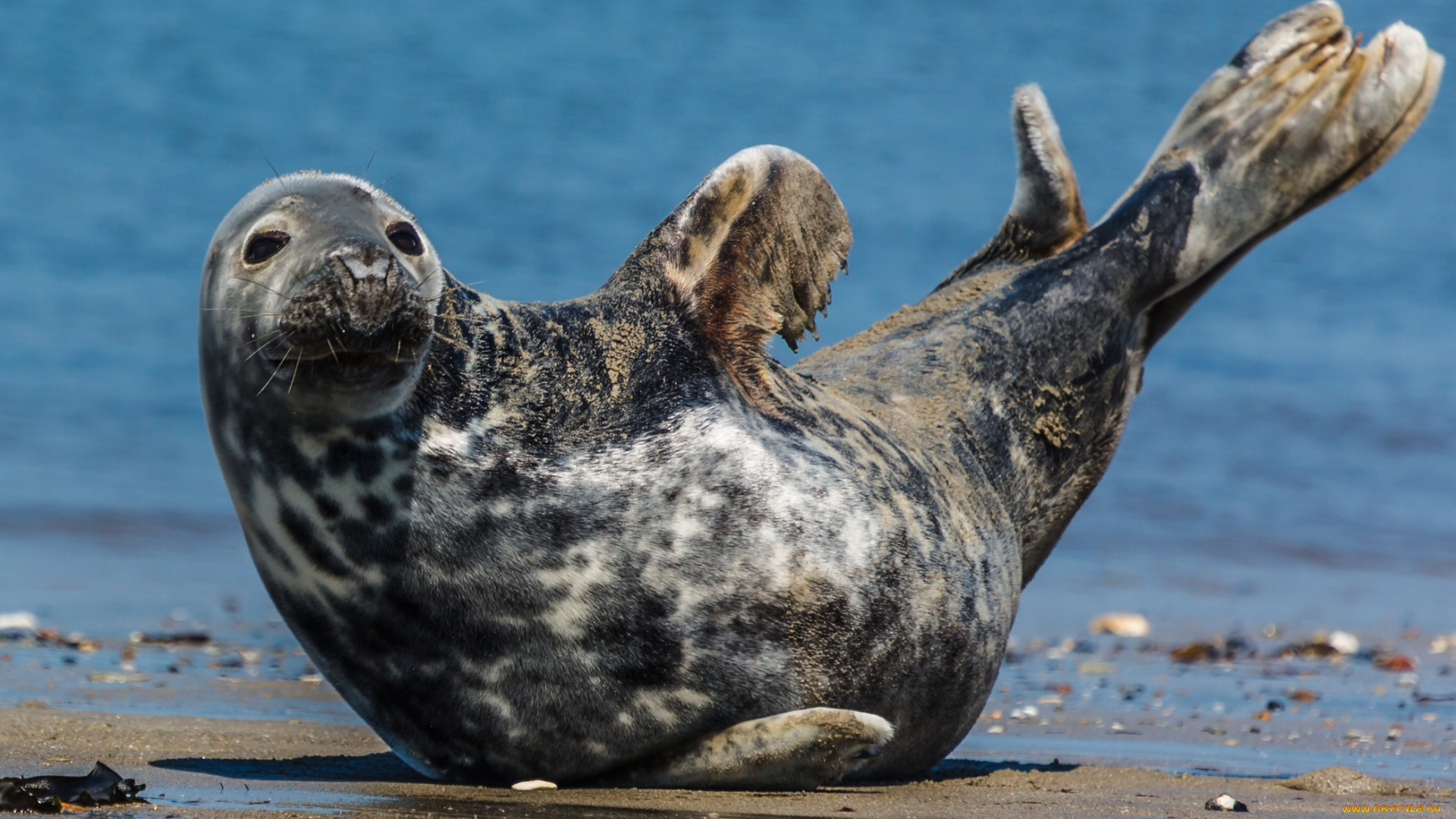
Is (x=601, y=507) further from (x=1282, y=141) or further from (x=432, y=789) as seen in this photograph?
(x=1282, y=141)

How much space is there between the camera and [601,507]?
348cm

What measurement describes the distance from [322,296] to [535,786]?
4.12ft

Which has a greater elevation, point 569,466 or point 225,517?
point 225,517

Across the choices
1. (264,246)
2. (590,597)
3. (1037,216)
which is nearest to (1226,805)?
(590,597)

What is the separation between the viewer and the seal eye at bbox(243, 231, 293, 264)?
331 centimetres

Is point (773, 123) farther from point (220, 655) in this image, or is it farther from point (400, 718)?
point (400, 718)

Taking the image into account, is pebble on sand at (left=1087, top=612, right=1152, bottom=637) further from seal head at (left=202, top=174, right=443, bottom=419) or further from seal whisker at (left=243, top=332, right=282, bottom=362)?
seal whisker at (left=243, top=332, right=282, bottom=362)

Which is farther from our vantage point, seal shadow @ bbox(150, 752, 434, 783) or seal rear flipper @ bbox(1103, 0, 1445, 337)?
seal rear flipper @ bbox(1103, 0, 1445, 337)

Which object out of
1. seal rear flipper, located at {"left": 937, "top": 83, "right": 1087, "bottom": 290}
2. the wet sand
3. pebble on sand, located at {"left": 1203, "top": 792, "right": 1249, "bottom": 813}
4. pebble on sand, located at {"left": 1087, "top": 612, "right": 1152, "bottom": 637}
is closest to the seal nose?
the wet sand

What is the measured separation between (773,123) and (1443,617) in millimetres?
17945

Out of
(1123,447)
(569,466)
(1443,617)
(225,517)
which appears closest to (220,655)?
(569,466)

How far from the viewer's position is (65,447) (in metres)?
11.3

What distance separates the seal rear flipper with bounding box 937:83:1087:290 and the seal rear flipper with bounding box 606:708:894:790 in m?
2.59

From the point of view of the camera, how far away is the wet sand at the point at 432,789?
10.6 ft
